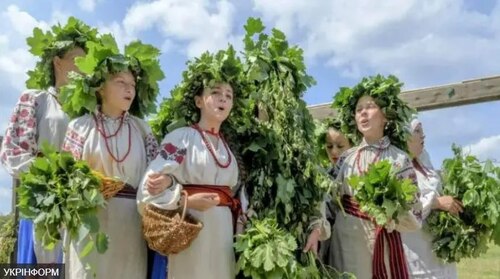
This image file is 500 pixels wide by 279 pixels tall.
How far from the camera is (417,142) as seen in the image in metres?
3.76

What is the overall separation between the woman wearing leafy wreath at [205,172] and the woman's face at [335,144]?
1.03 metres

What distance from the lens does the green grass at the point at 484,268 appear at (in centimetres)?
511

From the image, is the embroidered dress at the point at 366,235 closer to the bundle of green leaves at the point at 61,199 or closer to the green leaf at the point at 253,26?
the green leaf at the point at 253,26

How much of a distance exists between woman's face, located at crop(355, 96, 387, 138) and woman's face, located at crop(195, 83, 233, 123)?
2.67ft

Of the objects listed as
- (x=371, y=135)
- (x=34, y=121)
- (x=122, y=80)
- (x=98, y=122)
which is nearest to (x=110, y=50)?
(x=122, y=80)

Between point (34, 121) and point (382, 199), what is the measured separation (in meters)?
1.61

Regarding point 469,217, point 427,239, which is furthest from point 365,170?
point 469,217

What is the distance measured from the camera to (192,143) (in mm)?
2748

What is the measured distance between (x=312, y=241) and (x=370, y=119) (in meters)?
0.77

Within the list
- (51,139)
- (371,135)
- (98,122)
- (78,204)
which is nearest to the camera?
Result: (78,204)

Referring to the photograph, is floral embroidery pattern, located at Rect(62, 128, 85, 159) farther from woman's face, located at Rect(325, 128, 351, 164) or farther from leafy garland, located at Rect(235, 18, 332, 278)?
woman's face, located at Rect(325, 128, 351, 164)

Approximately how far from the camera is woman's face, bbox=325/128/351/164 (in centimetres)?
376

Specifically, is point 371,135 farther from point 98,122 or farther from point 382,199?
point 98,122

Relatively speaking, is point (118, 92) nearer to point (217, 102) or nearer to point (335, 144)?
point (217, 102)
